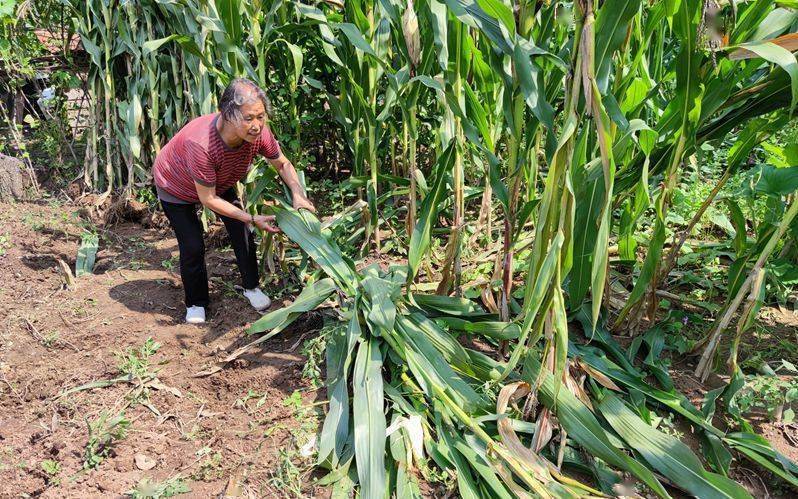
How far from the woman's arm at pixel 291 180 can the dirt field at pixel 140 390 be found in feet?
2.06

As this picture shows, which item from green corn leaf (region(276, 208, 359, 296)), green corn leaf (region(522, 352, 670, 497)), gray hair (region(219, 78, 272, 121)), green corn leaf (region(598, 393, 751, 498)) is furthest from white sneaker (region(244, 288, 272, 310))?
green corn leaf (region(598, 393, 751, 498))

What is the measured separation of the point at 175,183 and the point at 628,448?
2292 millimetres

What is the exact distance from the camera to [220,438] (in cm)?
228

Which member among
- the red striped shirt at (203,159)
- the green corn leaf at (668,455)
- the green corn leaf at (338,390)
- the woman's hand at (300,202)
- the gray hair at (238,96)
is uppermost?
the gray hair at (238,96)

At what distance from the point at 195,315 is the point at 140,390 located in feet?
1.93

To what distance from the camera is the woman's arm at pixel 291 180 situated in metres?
2.86

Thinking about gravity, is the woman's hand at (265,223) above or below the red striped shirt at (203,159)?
below

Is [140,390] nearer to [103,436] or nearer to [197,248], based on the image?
[103,436]

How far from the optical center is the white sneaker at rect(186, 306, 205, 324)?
3.00 m

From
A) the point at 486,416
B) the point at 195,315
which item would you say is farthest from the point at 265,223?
the point at 486,416

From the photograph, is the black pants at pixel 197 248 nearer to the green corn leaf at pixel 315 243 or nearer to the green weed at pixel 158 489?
the green corn leaf at pixel 315 243

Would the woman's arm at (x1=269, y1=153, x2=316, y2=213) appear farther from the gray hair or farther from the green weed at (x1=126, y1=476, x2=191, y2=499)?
the green weed at (x1=126, y1=476, x2=191, y2=499)

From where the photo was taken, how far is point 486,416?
81.9 inches

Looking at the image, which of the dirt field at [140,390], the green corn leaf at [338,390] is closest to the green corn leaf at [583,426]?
the green corn leaf at [338,390]
